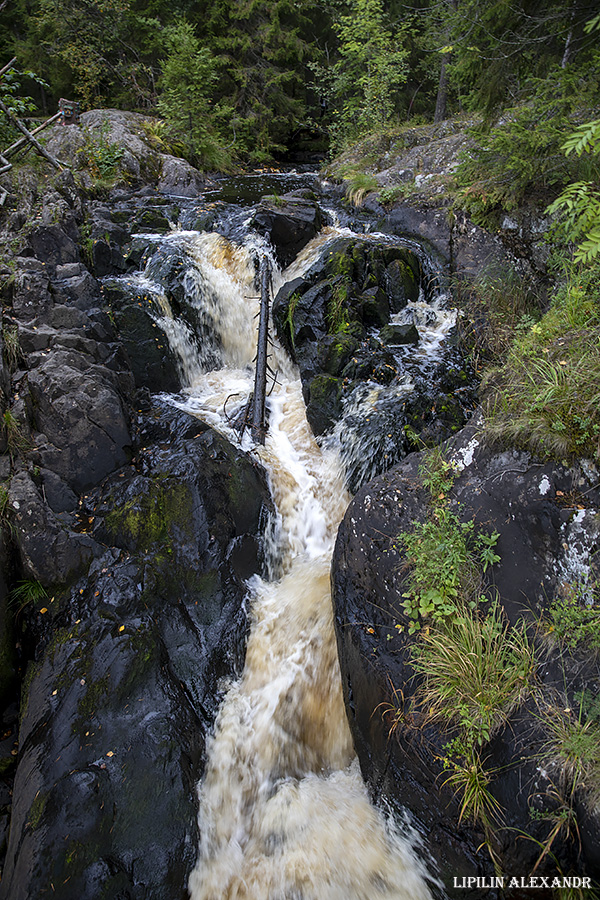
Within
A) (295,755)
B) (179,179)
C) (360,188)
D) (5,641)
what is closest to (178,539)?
(5,641)

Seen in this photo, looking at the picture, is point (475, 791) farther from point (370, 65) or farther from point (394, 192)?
point (370, 65)

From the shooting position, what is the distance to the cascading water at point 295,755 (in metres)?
3.26

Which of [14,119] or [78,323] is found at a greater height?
[14,119]

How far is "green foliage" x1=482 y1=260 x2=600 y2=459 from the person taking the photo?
3.36 meters

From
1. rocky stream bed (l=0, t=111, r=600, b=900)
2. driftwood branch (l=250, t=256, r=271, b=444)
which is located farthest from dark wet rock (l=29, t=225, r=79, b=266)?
driftwood branch (l=250, t=256, r=271, b=444)

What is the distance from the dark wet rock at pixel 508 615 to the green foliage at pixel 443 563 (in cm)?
12

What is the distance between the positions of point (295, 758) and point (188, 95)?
18.1 m

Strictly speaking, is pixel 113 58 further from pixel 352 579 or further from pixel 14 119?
pixel 352 579

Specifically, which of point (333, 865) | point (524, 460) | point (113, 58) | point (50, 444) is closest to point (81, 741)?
point (333, 865)

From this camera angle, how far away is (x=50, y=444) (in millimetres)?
5070

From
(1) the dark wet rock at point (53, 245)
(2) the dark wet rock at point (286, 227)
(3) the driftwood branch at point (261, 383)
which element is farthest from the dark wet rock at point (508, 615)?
(1) the dark wet rock at point (53, 245)

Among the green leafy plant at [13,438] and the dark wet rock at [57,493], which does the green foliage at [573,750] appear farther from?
the green leafy plant at [13,438]

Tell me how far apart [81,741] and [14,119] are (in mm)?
11088

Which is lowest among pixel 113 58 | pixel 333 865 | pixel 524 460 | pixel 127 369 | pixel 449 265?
pixel 333 865
